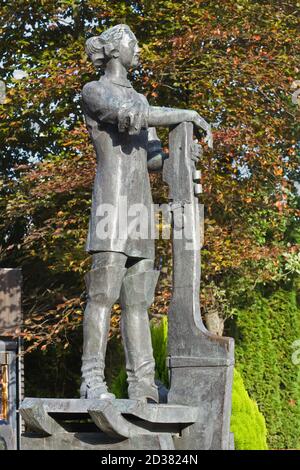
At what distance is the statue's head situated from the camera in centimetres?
669

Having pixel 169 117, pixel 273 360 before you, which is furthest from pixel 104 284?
pixel 273 360

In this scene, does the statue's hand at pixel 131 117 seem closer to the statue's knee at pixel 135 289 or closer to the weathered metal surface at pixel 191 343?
the weathered metal surface at pixel 191 343

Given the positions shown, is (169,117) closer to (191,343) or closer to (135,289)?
(135,289)

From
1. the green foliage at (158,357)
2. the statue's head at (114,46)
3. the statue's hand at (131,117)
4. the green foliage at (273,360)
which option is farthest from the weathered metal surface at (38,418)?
the green foliage at (273,360)

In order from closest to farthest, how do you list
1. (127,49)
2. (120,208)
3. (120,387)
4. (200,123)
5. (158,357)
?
(120,208), (200,123), (127,49), (158,357), (120,387)

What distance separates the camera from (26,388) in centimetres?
1655

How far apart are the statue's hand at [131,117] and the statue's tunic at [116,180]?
2.3 inches

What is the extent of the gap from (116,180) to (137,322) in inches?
34.5

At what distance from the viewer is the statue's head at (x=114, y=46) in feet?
22.0

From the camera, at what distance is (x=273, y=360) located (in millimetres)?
16188

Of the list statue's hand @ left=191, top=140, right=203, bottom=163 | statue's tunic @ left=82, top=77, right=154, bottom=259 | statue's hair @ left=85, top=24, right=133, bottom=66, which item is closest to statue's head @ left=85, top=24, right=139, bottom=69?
statue's hair @ left=85, top=24, right=133, bottom=66

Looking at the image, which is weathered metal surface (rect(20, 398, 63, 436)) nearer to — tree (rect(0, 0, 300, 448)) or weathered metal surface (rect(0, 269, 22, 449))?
tree (rect(0, 0, 300, 448))
